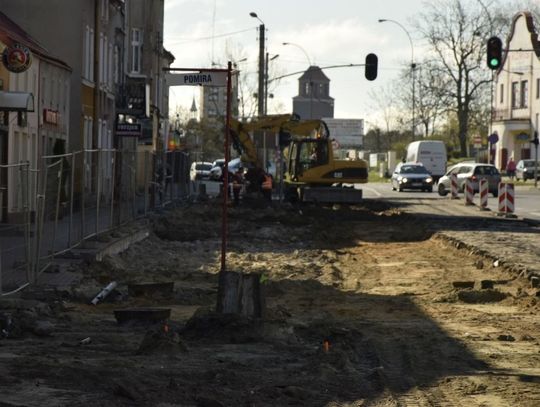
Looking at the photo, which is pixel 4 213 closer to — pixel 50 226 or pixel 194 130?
pixel 50 226

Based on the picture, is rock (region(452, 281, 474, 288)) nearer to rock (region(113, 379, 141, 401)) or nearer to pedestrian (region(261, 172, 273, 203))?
rock (region(113, 379, 141, 401))

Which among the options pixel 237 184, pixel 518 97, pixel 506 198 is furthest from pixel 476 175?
pixel 518 97

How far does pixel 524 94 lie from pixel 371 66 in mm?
52892

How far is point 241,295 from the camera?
14172mm

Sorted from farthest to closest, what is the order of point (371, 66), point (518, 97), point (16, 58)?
point (518, 97) → point (371, 66) → point (16, 58)

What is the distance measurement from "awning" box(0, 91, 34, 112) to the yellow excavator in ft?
65.6

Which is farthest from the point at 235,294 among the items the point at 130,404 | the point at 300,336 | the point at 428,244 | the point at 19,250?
the point at 428,244

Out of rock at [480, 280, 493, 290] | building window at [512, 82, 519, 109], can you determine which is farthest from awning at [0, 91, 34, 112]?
building window at [512, 82, 519, 109]

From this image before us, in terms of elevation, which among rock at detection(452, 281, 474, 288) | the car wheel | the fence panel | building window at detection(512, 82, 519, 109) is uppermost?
building window at detection(512, 82, 519, 109)

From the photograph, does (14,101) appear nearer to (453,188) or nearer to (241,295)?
(241,295)

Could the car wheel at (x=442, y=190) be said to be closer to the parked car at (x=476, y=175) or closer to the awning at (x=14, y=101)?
the parked car at (x=476, y=175)

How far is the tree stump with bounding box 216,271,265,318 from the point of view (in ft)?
46.2

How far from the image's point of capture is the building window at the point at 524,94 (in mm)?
100375

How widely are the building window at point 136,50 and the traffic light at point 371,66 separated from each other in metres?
16.9
